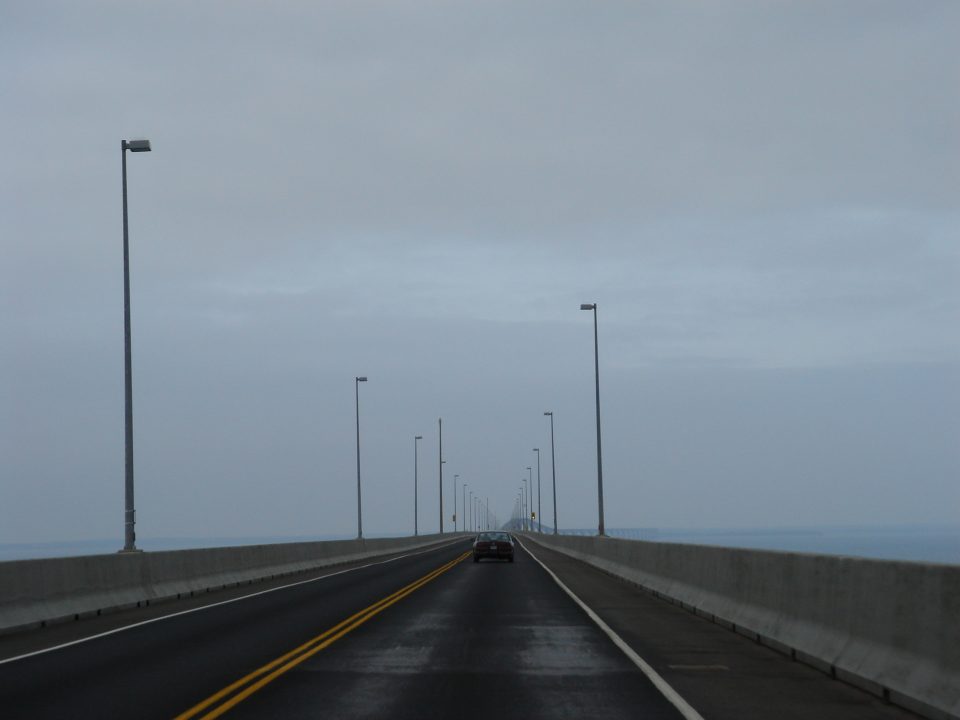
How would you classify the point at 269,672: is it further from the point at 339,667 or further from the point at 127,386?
the point at 127,386

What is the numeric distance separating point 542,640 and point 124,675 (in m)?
5.88

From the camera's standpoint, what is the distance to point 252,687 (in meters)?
11.8

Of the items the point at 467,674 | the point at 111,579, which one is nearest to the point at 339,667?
the point at 467,674

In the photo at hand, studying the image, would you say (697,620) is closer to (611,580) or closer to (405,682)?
(405,682)

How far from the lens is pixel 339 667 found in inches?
525

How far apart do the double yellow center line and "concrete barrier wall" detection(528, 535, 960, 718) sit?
574cm

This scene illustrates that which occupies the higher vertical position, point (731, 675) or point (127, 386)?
point (127, 386)

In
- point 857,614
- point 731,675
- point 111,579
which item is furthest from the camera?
point 111,579

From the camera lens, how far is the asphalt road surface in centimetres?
1058

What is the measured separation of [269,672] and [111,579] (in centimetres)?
1069

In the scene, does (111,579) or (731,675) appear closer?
(731,675)

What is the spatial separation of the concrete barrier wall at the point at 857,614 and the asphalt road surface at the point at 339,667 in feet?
6.54

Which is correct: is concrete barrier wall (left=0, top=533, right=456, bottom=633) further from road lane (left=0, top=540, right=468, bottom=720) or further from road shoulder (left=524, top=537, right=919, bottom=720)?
road shoulder (left=524, top=537, right=919, bottom=720)

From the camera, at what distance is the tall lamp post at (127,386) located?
26.0 m
